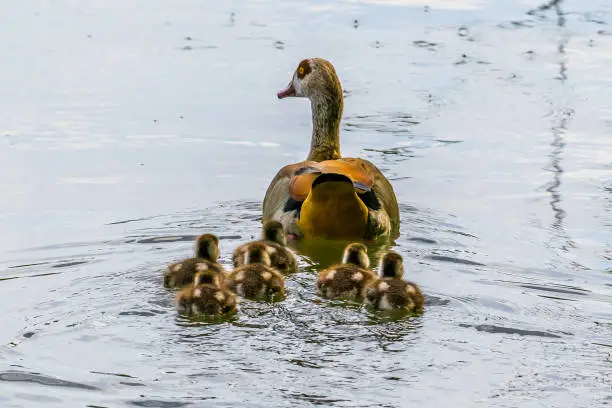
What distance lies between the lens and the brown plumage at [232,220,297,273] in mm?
8883

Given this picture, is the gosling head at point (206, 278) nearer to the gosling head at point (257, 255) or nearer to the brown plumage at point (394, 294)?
the gosling head at point (257, 255)

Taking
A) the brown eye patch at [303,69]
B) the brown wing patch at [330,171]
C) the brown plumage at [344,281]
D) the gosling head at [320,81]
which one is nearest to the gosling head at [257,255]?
the brown plumage at [344,281]

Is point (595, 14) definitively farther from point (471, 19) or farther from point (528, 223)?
point (528, 223)

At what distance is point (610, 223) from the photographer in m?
10.0

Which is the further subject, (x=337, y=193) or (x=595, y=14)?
(x=595, y=14)

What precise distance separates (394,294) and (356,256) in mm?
960

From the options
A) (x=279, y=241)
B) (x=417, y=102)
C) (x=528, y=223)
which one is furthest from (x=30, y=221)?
(x=417, y=102)

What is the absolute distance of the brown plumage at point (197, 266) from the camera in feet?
27.8

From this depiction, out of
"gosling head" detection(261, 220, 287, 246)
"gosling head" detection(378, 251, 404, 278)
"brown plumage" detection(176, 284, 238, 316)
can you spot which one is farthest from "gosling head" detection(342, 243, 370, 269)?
"brown plumage" detection(176, 284, 238, 316)

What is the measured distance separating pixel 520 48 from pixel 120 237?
22.8 feet

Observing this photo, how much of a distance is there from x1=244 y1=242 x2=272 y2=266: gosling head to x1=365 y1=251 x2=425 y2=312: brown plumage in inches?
30.1

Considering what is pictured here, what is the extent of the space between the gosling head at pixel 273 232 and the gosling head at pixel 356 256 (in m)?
0.62

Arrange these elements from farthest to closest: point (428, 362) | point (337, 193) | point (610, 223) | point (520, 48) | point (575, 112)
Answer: point (520, 48)
point (575, 112)
point (610, 223)
point (337, 193)
point (428, 362)

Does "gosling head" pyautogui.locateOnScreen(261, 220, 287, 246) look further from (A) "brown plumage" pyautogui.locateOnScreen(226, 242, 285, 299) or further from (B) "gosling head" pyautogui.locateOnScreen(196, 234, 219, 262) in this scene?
(A) "brown plumage" pyautogui.locateOnScreen(226, 242, 285, 299)
